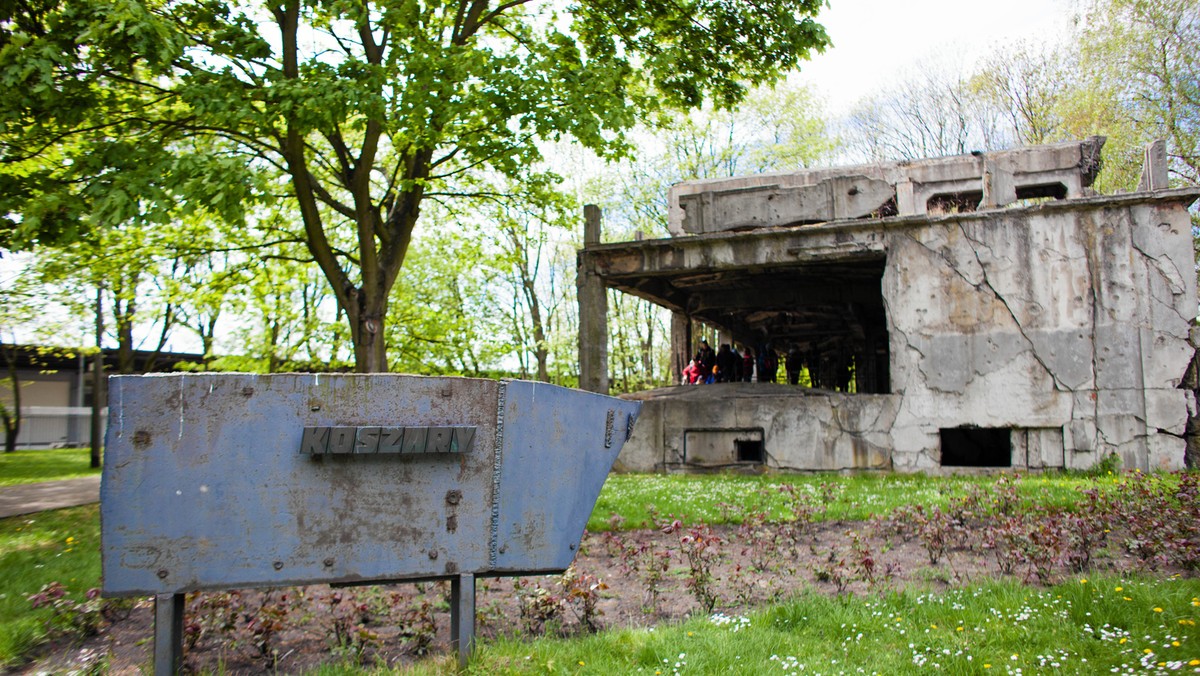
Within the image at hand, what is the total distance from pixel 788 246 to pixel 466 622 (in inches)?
538

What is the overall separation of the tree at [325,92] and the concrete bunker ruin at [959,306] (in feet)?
14.1

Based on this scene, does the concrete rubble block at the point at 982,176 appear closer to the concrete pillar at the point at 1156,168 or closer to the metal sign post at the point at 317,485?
the concrete pillar at the point at 1156,168

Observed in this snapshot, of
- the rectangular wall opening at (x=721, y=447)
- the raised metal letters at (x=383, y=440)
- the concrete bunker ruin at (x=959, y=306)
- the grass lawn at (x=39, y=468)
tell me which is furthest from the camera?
the rectangular wall opening at (x=721, y=447)

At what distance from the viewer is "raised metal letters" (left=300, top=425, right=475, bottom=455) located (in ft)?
13.1

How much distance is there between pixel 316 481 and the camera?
4074 millimetres

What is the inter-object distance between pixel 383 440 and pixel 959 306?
14.0m

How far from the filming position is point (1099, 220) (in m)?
14.9

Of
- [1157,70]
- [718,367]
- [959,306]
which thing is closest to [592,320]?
[718,367]

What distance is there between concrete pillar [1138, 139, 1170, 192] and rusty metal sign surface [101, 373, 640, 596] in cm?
1488

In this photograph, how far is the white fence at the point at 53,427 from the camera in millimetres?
32562

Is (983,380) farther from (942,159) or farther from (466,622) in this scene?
(466,622)

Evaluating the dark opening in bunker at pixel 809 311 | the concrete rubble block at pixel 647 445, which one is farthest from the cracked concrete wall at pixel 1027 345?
the concrete rubble block at pixel 647 445

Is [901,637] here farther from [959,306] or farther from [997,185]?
[997,185]

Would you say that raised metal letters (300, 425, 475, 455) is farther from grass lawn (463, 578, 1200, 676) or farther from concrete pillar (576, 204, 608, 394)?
concrete pillar (576, 204, 608, 394)
